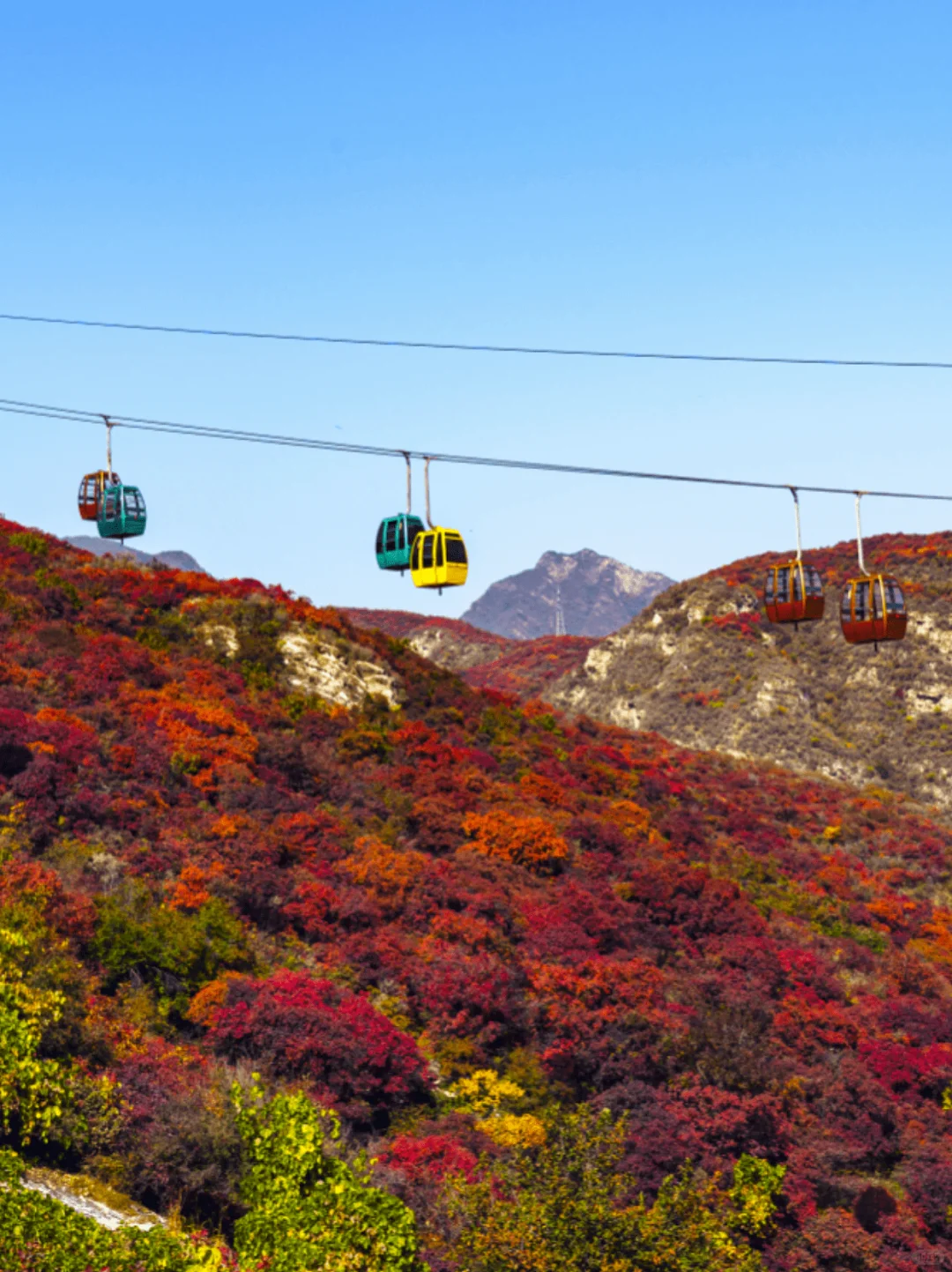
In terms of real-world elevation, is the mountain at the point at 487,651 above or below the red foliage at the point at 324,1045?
above

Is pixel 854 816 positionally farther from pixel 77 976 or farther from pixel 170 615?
pixel 77 976

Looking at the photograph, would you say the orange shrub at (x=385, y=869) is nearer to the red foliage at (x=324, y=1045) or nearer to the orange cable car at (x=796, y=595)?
the red foliage at (x=324, y=1045)

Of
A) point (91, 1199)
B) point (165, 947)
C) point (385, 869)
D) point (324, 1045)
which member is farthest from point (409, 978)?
point (91, 1199)

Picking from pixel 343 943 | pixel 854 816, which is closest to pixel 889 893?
pixel 854 816

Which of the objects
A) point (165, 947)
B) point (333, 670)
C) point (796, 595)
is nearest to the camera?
point (796, 595)

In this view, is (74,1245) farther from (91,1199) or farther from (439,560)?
(439,560)

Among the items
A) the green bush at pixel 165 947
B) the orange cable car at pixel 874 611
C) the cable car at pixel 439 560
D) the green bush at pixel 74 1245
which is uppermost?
the cable car at pixel 439 560

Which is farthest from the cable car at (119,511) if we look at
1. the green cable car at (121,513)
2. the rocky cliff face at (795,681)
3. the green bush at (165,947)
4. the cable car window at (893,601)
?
the rocky cliff face at (795,681)

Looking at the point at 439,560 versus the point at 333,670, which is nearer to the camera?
the point at 439,560
